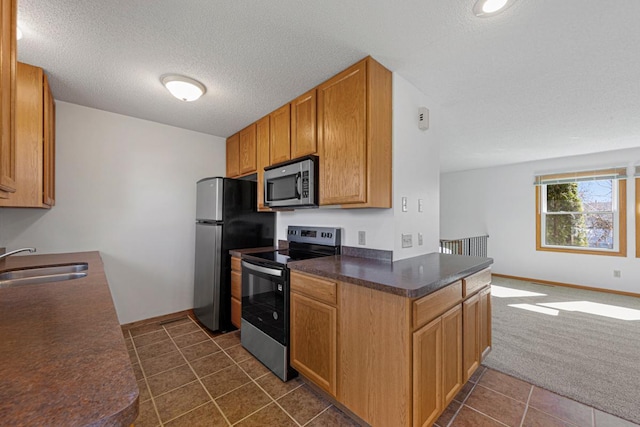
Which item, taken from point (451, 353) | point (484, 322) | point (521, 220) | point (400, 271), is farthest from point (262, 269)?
point (521, 220)

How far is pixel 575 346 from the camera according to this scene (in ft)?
8.38

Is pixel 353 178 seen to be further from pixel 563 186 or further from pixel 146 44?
pixel 563 186

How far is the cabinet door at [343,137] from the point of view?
190 cm

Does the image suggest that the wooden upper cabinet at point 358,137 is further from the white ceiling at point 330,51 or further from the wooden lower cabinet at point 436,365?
the wooden lower cabinet at point 436,365

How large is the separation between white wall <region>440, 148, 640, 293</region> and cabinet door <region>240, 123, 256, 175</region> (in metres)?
5.17

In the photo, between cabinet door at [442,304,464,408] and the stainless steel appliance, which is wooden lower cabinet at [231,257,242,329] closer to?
the stainless steel appliance

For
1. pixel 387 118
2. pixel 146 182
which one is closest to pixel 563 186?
pixel 387 118

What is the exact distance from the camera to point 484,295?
209 cm

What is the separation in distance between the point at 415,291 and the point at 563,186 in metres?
5.42

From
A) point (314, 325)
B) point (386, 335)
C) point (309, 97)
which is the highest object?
point (309, 97)

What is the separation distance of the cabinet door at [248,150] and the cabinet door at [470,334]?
98.8 inches

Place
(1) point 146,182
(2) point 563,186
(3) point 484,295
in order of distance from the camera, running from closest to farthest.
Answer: (3) point 484,295 < (1) point 146,182 < (2) point 563,186

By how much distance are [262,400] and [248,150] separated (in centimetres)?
254

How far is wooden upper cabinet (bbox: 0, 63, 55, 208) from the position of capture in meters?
1.87
